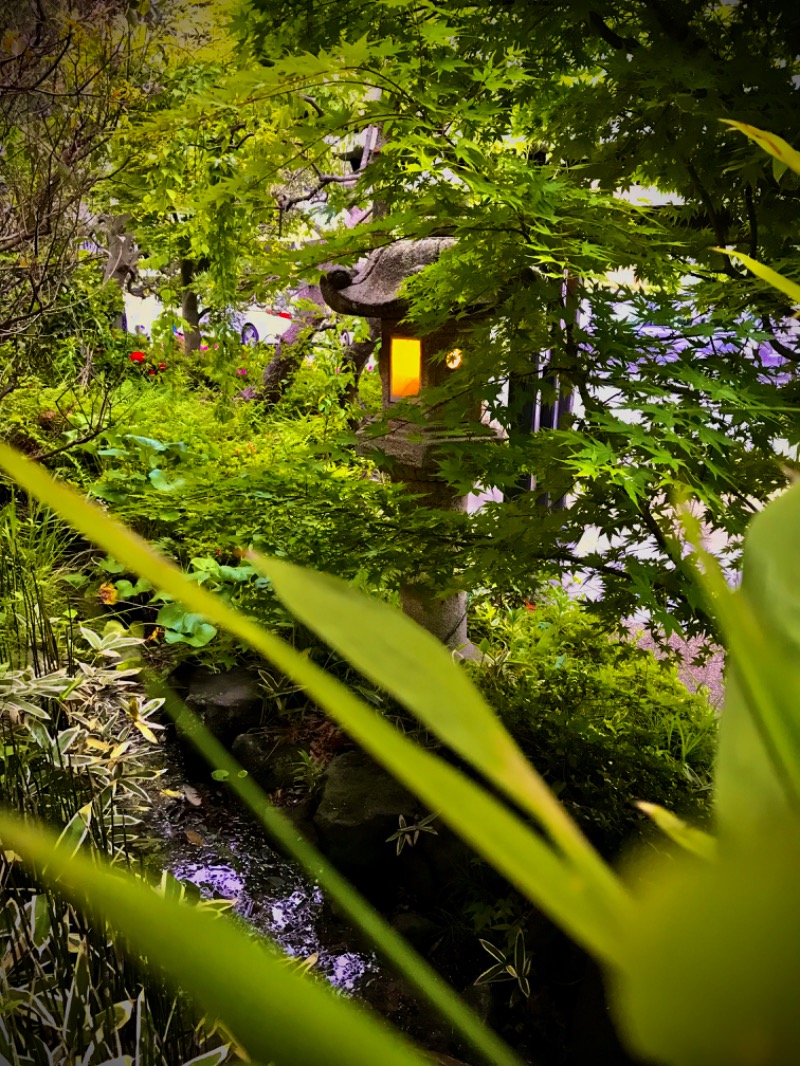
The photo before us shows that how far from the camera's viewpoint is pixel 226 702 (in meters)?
1.93

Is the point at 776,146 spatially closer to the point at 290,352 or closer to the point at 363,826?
the point at 363,826

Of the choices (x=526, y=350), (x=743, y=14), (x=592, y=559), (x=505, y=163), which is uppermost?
(x=743, y=14)

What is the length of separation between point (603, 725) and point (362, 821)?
576mm

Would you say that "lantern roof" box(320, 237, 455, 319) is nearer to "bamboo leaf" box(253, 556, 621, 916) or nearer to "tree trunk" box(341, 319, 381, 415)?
"tree trunk" box(341, 319, 381, 415)

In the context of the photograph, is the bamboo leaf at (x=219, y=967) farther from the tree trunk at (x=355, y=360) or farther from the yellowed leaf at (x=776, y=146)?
the tree trunk at (x=355, y=360)

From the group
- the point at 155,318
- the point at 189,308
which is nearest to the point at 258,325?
the point at 155,318

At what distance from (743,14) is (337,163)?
2.51 m

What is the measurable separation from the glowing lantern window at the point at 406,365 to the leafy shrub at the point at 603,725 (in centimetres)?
69

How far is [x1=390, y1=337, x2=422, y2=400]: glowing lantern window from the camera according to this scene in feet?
5.80

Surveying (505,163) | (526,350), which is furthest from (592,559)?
(505,163)

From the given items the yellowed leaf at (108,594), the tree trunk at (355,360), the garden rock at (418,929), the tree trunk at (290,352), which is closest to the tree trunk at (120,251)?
the tree trunk at (290,352)

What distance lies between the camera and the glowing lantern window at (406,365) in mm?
1769

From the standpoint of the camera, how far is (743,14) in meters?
0.91

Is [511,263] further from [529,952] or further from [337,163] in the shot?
[337,163]
